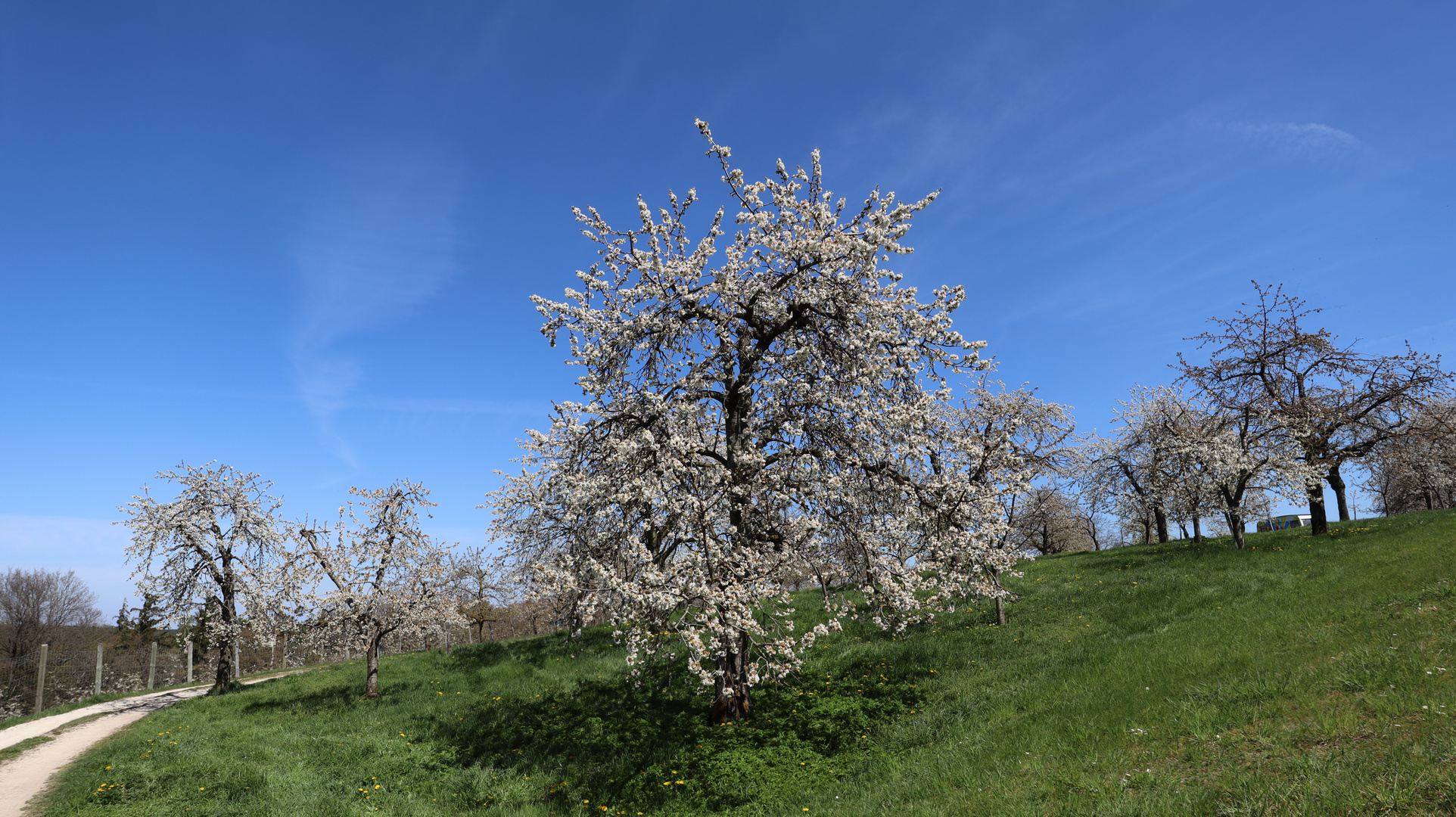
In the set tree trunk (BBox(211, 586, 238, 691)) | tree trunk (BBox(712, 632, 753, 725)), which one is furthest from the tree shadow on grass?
tree trunk (BBox(211, 586, 238, 691))

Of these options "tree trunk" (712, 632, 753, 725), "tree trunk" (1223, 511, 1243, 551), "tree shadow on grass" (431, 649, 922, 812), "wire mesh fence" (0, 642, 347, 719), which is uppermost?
"tree trunk" (1223, 511, 1243, 551)

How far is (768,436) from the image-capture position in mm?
13680

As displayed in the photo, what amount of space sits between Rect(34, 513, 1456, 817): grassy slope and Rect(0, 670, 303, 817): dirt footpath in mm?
771

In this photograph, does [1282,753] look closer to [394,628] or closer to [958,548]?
[958,548]

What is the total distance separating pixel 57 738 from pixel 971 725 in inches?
994

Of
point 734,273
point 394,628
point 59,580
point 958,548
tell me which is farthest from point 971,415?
point 59,580

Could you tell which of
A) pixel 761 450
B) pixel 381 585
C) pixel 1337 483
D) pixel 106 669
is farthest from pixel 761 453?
pixel 106 669

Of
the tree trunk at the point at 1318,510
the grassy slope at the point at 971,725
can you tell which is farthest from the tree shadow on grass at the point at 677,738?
the tree trunk at the point at 1318,510

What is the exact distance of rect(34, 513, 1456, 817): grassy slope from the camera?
25.9ft

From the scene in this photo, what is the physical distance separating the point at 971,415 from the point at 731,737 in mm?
21873

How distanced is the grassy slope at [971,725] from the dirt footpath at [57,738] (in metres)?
0.77

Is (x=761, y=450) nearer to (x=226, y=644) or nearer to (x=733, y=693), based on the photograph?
(x=733, y=693)

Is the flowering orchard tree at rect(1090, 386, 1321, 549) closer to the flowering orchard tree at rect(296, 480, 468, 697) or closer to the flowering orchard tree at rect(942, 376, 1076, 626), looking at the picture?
the flowering orchard tree at rect(942, 376, 1076, 626)

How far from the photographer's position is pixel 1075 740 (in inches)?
386
